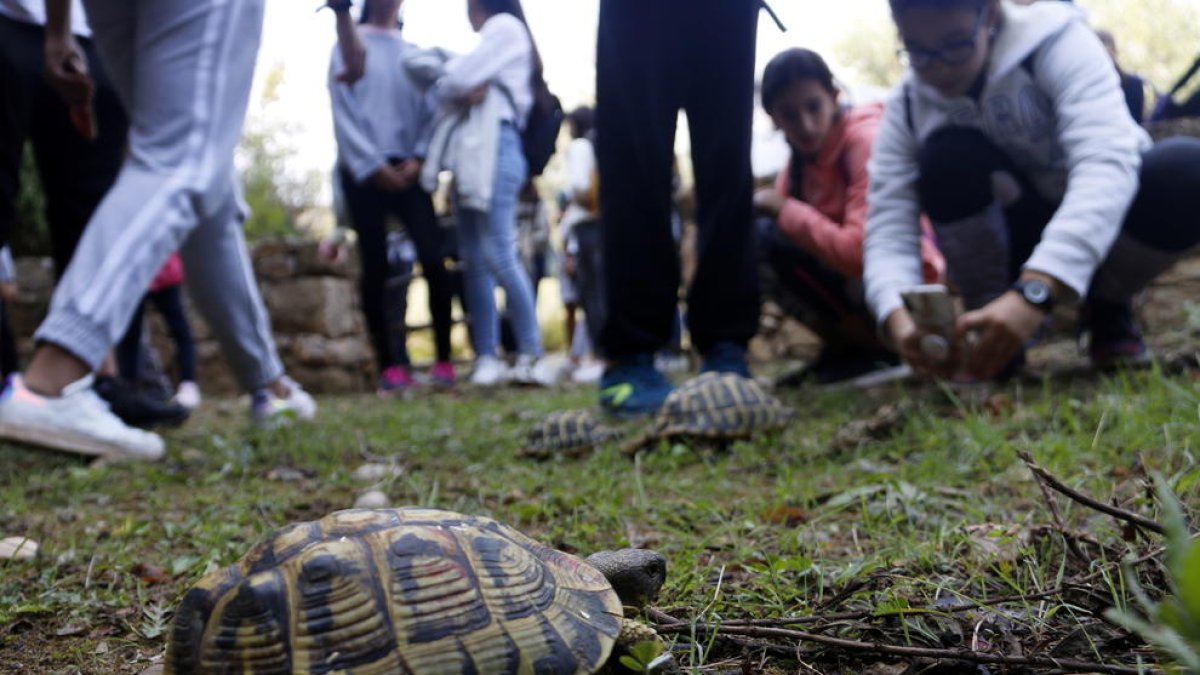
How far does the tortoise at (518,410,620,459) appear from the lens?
8.21 ft

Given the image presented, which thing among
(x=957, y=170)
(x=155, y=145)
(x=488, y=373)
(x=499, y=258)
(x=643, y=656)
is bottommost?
(x=488, y=373)

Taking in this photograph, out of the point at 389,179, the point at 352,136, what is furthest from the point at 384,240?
the point at 352,136

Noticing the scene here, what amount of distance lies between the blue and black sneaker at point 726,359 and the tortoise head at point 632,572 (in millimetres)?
1997

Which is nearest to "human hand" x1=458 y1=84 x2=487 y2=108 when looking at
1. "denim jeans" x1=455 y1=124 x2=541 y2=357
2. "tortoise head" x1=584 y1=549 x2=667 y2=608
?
"denim jeans" x1=455 y1=124 x2=541 y2=357

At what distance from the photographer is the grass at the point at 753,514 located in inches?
46.4

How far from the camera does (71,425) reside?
2566 mm

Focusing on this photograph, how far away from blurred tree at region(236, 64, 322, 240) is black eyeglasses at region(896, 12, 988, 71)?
537cm

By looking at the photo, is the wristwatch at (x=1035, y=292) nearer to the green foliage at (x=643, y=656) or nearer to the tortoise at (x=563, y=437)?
the tortoise at (x=563, y=437)

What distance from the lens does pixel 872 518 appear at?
5.53ft

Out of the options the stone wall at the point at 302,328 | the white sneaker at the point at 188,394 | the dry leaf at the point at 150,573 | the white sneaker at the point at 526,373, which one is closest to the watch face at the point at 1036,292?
the dry leaf at the point at 150,573

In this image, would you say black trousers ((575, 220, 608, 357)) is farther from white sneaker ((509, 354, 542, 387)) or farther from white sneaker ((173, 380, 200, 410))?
white sneaker ((173, 380, 200, 410))

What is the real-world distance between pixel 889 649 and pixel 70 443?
248 cm

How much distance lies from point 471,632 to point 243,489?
1.57 meters

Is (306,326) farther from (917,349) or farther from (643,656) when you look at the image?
(643,656)
